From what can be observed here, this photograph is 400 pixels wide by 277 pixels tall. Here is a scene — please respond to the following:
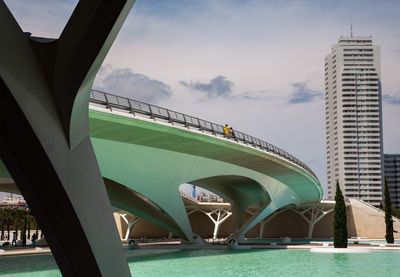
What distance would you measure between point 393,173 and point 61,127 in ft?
599

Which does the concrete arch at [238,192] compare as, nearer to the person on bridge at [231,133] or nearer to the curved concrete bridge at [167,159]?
the curved concrete bridge at [167,159]

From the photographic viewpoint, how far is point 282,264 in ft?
80.2

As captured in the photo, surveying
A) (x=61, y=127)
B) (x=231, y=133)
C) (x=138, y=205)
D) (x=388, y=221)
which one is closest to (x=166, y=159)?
(x=231, y=133)

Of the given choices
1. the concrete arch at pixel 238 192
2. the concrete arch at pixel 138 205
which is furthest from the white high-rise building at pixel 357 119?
the concrete arch at pixel 138 205

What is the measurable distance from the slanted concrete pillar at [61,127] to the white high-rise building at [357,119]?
148352mm

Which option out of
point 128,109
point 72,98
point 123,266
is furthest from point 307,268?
point 72,98

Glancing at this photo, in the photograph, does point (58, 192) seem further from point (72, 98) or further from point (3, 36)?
point (3, 36)

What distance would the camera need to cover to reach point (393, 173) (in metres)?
176

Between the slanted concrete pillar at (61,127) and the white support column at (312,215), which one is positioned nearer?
the slanted concrete pillar at (61,127)

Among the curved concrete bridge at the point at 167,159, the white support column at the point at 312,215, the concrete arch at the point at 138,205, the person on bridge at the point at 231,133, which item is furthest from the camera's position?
the white support column at the point at 312,215

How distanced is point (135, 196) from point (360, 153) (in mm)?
124329

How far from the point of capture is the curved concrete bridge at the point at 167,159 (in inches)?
1021

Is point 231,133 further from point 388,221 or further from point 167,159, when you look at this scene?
point 388,221

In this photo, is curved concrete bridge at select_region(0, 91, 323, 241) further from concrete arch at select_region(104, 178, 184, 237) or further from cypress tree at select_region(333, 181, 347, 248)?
cypress tree at select_region(333, 181, 347, 248)
